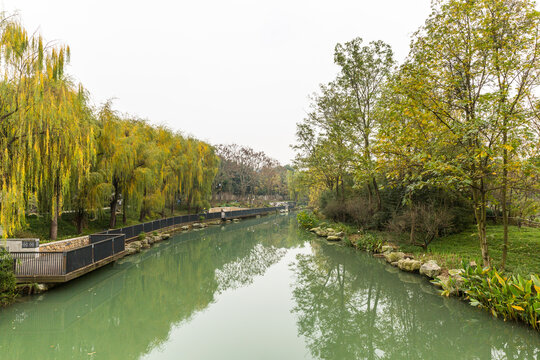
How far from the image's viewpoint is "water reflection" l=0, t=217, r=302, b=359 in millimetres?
6077

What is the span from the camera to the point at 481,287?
24.2ft

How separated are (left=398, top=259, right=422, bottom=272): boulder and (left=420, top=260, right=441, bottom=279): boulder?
22.5 inches

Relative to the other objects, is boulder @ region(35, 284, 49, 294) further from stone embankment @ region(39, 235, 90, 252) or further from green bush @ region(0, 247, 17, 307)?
stone embankment @ region(39, 235, 90, 252)

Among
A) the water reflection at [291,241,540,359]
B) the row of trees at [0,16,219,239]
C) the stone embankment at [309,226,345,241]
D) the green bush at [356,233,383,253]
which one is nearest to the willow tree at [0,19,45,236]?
the row of trees at [0,16,219,239]

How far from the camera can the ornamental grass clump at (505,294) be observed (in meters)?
5.99

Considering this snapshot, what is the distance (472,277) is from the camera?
24.7 feet

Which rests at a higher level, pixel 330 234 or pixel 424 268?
pixel 424 268

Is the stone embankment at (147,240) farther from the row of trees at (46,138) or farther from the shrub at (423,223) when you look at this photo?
the shrub at (423,223)

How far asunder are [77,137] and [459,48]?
12.9 meters

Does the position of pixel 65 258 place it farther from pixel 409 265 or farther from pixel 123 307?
pixel 409 265

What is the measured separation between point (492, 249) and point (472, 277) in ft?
16.7

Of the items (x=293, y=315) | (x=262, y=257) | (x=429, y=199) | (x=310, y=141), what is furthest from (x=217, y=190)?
(x=293, y=315)

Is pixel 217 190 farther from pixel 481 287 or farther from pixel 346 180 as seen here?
pixel 481 287

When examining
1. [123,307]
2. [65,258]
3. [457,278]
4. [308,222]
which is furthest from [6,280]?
[308,222]
